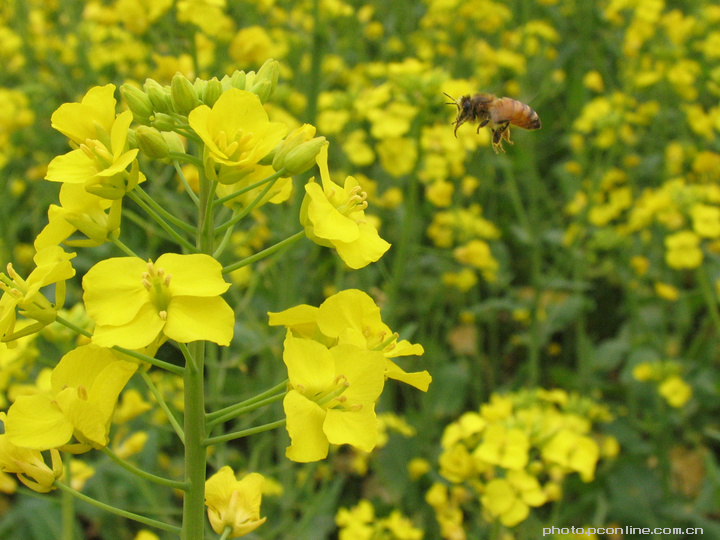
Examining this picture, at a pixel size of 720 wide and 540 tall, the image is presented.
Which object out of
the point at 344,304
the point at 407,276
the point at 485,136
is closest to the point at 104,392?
the point at 344,304

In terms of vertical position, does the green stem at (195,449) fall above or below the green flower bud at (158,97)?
below

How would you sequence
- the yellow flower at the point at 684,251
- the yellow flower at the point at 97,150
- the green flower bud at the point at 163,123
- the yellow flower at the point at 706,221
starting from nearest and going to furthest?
1. the yellow flower at the point at 97,150
2. the green flower bud at the point at 163,123
3. the yellow flower at the point at 706,221
4. the yellow flower at the point at 684,251

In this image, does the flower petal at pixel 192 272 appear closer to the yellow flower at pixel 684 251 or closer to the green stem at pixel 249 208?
the green stem at pixel 249 208

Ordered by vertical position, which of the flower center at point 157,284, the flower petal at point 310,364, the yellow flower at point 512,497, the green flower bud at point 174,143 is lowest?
the yellow flower at point 512,497

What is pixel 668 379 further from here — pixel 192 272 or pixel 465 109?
pixel 192 272

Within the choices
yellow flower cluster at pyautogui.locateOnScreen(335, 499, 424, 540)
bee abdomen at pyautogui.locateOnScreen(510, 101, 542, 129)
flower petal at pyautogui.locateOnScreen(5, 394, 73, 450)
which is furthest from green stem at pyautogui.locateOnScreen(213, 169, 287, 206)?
yellow flower cluster at pyautogui.locateOnScreen(335, 499, 424, 540)

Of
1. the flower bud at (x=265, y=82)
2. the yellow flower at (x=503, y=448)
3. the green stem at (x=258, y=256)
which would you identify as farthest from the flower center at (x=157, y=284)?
the yellow flower at (x=503, y=448)

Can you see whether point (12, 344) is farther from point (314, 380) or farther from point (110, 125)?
point (314, 380)

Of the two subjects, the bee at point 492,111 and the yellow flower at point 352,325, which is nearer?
the yellow flower at point 352,325

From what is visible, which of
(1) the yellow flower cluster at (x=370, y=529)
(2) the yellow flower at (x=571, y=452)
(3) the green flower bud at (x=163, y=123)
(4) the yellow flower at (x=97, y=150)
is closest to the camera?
(4) the yellow flower at (x=97, y=150)
